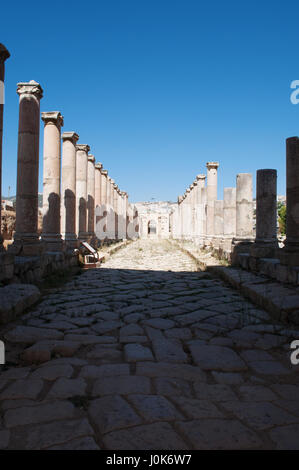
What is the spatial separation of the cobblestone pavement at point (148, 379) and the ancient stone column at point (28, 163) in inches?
141

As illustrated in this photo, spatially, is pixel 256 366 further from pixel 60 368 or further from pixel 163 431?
pixel 60 368

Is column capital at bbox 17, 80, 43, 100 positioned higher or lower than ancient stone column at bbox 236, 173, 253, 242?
higher

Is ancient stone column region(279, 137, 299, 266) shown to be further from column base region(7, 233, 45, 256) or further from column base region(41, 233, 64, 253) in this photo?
column base region(41, 233, 64, 253)

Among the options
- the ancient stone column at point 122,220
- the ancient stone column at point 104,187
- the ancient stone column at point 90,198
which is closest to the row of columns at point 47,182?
the ancient stone column at point 90,198

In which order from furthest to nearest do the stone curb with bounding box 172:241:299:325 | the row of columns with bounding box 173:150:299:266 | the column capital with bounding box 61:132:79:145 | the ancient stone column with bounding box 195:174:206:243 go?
1. the ancient stone column with bounding box 195:174:206:243
2. the column capital with bounding box 61:132:79:145
3. the row of columns with bounding box 173:150:299:266
4. the stone curb with bounding box 172:241:299:325

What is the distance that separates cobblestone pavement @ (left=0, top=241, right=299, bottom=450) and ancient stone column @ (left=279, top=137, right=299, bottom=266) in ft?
5.38

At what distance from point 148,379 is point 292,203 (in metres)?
4.90

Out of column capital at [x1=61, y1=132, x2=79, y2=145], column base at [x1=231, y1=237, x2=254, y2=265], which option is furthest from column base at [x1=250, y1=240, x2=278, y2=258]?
column capital at [x1=61, y1=132, x2=79, y2=145]

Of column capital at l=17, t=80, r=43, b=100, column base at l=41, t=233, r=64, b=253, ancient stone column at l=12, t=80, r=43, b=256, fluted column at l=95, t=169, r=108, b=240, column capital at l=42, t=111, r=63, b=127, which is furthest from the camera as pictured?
fluted column at l=95, t=169, r=108, b=240

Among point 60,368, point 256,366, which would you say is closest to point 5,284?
point 60,368

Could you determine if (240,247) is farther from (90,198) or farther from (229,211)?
(90,198)

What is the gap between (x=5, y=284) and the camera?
609 centimetres

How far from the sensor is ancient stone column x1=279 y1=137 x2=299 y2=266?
6336 mm

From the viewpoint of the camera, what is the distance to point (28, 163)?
27.9 ft
